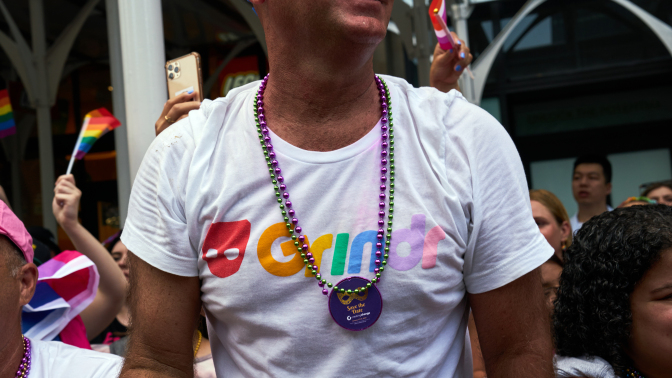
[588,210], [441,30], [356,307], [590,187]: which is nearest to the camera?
[356,307]

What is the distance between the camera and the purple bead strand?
1.22m

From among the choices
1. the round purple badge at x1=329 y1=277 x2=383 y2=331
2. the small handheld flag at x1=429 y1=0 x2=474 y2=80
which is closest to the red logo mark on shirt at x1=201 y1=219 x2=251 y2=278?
the round purple badge at x1=329 y1=277 x2=383 y2=331

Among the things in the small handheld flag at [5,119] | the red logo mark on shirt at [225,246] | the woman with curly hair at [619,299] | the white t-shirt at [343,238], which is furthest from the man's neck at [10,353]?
the woman with curly hair at [619,299]

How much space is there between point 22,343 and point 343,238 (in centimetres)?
145

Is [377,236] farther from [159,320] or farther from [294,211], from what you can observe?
[159,320]

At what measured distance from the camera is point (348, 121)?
4.38 ft

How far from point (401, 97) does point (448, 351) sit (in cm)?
52

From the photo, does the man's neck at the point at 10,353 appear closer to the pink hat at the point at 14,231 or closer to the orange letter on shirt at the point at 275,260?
the pink hat at the point at 14,231

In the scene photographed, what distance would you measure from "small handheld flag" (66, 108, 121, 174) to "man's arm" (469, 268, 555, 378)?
93.2 inches

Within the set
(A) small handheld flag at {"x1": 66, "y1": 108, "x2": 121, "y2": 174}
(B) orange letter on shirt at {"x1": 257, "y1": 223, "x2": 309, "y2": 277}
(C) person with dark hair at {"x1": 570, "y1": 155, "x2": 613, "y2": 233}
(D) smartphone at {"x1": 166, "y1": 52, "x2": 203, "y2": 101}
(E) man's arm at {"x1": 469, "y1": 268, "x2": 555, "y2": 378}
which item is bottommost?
(C) person with dark hair at {"x1": 570, "y1": 155, "x2": 613, "y2": 233}

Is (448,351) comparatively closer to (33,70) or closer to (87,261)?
(87,261)

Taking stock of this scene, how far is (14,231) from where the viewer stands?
7.04ft

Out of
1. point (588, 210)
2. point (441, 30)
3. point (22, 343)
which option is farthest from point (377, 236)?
point (588, 210)

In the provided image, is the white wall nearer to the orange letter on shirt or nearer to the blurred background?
the blurred background
